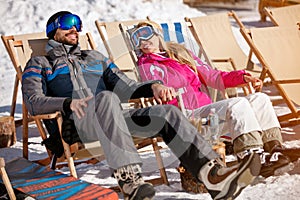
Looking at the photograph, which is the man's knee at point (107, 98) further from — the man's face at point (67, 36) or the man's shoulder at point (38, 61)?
the man's face at point (67, 36)

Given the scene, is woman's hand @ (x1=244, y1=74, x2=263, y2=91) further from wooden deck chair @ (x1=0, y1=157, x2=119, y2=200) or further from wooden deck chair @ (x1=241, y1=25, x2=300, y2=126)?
wooden deck chair @ (x1=0, y1=157, x2=119, y2=200)

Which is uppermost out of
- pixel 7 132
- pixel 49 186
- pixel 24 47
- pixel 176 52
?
pixel 24 47

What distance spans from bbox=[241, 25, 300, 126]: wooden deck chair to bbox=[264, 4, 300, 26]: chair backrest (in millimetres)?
1009

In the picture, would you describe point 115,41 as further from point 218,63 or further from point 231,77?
point 231,77

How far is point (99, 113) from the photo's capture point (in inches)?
133

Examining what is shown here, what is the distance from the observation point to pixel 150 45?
4.41 m

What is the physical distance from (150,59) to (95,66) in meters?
0.44

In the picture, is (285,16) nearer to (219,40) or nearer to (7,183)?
(219,40)

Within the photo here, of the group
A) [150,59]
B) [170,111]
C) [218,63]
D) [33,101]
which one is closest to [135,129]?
[170,111]

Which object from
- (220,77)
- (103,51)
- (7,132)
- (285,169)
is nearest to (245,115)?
(285,169)

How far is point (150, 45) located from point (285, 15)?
2.84 meters

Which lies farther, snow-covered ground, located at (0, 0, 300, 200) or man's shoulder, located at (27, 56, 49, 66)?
man's shoulder, located at (27, 56, 49, 66)

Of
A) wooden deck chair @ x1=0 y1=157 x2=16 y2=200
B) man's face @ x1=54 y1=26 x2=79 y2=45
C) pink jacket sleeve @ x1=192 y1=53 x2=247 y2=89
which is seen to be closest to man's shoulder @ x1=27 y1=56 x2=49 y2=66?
man's face @ x1=54 y1=26 x2=79 y2=45

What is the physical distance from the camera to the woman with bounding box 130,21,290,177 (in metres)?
3.55
